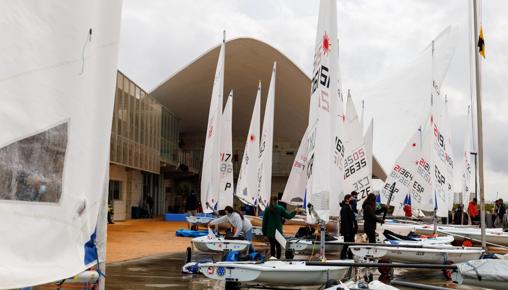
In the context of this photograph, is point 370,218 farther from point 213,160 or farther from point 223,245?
point 213,160

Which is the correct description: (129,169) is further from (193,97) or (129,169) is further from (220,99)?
(220,99)

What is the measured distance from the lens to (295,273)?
645 centimetres

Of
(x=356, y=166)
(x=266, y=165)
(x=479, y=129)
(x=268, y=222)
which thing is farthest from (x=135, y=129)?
(x=479, y=129)

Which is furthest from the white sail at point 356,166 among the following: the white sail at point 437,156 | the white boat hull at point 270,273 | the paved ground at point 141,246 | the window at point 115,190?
the window at point 115,190

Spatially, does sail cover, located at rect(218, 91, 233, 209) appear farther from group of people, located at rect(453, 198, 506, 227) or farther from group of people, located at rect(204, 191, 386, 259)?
→ group of people, located at rect(453, 198, 506, 227)

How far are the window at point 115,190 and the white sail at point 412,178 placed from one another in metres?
13.6

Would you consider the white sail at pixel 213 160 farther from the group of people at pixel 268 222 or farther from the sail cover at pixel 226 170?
the group of people at pixel 268 222

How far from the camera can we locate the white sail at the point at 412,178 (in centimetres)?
1453

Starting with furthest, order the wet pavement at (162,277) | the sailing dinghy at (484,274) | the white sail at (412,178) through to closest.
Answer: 1. the white sail at (412,178)
2. the wet pavement at (162,277)
3. the sailing dinghy at (484,274)

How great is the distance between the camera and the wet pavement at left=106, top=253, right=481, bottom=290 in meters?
8.27

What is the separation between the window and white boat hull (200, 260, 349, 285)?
21.0 m

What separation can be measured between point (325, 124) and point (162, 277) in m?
3.79

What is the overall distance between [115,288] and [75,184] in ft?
19.0

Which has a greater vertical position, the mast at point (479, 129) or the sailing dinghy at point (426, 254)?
the mast at point (479, 129)
